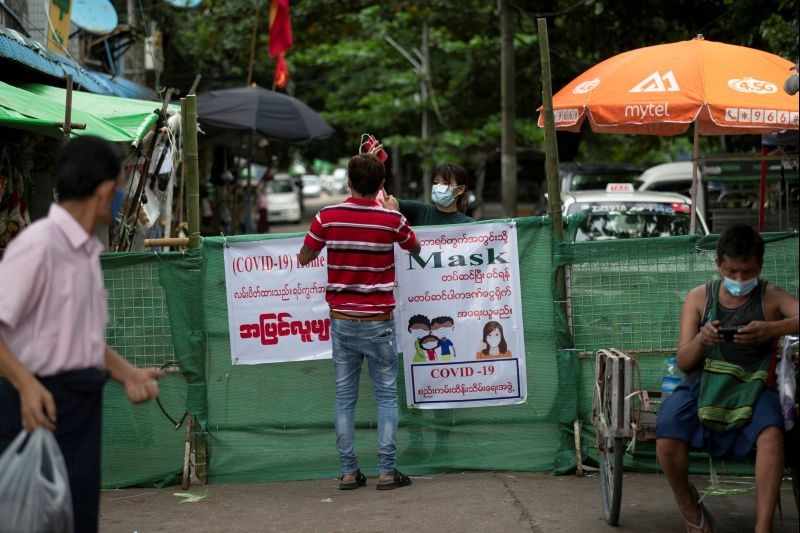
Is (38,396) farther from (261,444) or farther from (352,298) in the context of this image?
(261,444)

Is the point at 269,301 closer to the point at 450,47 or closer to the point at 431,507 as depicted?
the point at 431,507

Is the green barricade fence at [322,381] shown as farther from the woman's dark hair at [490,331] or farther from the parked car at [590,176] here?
the parked car at [590,176]

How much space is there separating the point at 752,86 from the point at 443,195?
8.12ft

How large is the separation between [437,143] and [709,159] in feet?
60.1

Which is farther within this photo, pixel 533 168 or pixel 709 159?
pixel 533 168

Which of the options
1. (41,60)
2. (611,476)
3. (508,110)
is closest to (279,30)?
(508,110)

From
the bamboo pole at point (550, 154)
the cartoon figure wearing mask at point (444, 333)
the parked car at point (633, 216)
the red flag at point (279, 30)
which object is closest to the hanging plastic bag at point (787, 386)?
the bamboo pole at point (550, 154)

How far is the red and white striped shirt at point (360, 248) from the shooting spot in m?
6.20

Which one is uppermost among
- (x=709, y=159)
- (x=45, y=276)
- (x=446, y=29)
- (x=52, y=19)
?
(x=446, y=29)

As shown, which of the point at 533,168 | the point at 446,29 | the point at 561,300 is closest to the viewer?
the point at 561,300

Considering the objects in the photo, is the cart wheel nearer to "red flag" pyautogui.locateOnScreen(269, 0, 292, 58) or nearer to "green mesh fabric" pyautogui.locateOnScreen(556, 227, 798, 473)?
"green mesh fabric" pyautogui.locateOnScreen(556, 227, 798, 473)

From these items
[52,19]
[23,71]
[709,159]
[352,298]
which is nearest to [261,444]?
[352,298]

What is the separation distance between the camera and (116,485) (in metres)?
6.79

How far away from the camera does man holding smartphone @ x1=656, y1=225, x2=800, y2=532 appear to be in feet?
16.2
